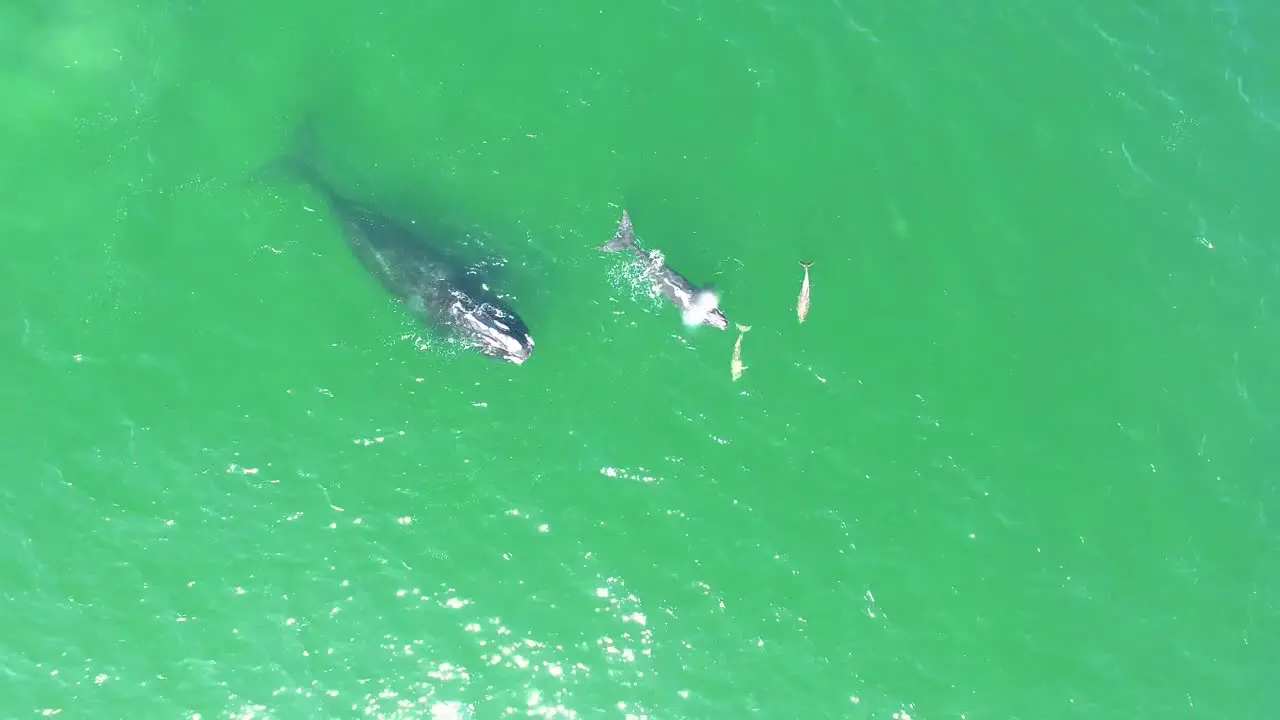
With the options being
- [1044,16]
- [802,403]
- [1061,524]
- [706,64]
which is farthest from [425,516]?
[1044,16]

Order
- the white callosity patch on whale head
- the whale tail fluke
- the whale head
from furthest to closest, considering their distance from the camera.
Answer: the whale tail fluke → the white callosity patch on whale head → the whale head

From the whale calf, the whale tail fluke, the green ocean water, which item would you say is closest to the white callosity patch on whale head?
the whale calf

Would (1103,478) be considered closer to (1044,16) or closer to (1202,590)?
(1202,590)

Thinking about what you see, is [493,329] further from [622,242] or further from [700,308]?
[700,308]

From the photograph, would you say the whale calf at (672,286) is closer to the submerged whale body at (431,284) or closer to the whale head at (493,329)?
the whale head at (493,329)

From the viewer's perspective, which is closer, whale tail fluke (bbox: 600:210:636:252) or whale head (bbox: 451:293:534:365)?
whale head (bbox: 451:293:534:365)

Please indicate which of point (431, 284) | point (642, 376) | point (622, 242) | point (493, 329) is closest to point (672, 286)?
point (622, 242)

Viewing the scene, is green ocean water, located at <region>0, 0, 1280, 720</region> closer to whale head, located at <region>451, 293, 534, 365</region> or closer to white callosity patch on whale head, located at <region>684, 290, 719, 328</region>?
white callosity patch on whale head, located at <region>684, 290, 719, 328</region>
